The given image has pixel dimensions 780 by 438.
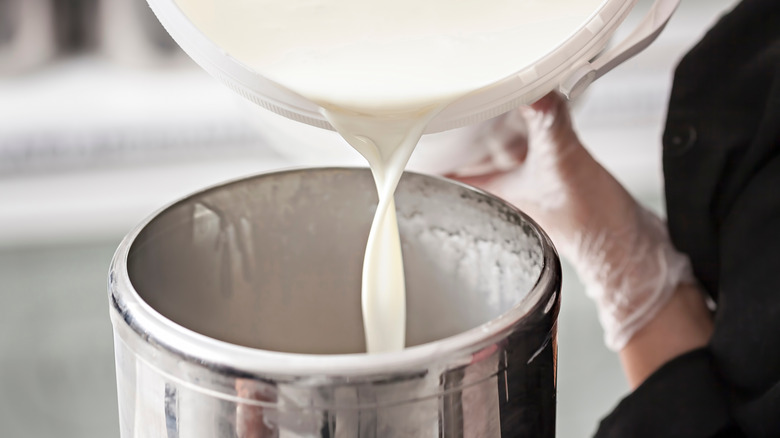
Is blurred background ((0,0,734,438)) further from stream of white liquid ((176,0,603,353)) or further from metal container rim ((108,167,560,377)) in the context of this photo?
metal container rim ((108,167,560,377))

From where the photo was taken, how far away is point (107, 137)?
1877mm

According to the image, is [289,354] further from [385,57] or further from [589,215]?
[589,215]

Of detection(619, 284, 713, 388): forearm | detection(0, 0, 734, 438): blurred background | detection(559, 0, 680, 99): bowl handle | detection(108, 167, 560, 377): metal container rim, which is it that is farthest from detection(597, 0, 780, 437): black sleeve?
detection(0, 0, 734, 438): blurred background

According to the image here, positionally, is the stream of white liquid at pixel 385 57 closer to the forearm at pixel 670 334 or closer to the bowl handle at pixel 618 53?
the bowl handle at pixel 618 53

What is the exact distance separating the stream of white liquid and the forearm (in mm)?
337

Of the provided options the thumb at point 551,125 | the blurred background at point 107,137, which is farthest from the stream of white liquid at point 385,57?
the blurred background at point 107,137

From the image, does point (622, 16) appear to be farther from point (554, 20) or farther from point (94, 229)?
point (94, 229)

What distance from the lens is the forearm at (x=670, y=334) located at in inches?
29.4

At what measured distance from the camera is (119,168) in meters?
1.89

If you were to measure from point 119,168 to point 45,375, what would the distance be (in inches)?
20.2

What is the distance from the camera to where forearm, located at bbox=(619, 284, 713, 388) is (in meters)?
0.75

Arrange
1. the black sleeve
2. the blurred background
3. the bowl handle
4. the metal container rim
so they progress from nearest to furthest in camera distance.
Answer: the metal container rim, the bowl handle, the black sleeve, the blurred background

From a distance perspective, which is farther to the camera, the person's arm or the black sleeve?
the person's arm

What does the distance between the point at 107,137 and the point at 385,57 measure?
1.51m
